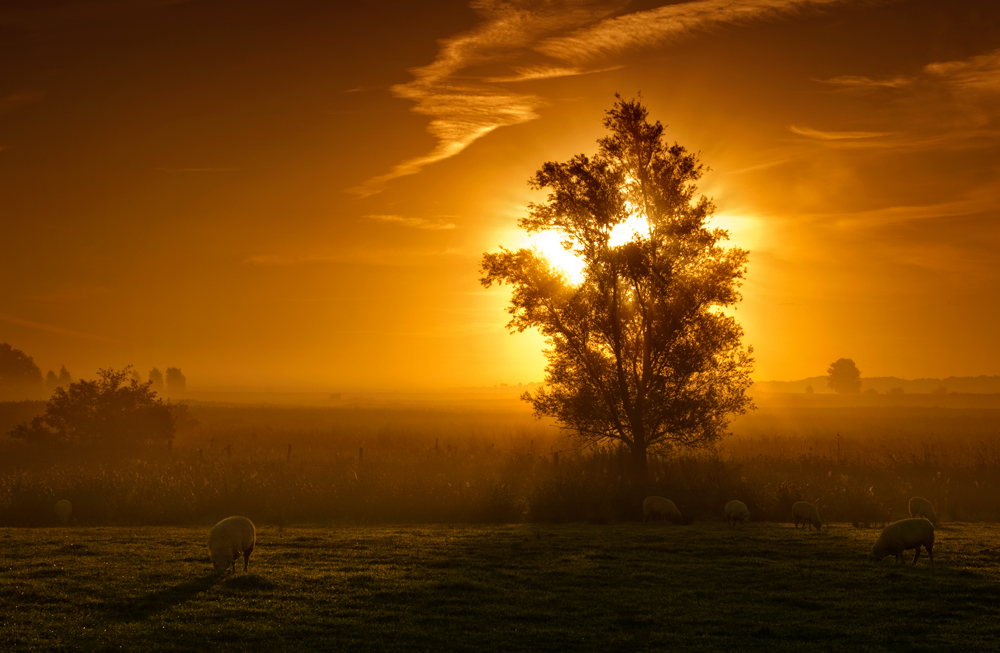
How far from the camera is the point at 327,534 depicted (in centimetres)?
2245

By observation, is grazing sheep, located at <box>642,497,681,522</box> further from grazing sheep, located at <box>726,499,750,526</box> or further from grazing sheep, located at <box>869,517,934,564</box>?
grazing sheep, located at <box>869,517,934,564</box>

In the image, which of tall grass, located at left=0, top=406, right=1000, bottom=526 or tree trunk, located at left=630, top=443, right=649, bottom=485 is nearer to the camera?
tall grass, located at left=0, top=406, right=1000, bottom=526

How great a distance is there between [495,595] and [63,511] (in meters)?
21.5

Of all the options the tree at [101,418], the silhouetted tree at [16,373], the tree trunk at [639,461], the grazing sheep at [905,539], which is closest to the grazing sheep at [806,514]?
the grazing sheep at [905,539]

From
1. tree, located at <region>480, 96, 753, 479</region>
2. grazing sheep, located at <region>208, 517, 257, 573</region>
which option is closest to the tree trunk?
tree, located at <region>480, 96, 753, 479</region>

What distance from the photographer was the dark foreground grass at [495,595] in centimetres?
1177

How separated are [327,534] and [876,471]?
28.2 meters

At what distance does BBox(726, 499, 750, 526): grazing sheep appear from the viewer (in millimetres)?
25703

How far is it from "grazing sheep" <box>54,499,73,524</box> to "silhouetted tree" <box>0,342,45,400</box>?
165 metres

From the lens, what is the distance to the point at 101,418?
53375 millimetres

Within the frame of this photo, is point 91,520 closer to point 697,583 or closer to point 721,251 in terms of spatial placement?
point 697,583

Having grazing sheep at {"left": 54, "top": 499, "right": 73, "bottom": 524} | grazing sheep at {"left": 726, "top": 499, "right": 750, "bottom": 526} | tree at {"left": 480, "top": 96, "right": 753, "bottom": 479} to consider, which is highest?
tree at {"left": 480, "top": 96, "right": 753, "bottom": 479}

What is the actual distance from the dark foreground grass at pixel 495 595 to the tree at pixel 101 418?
1383 inches

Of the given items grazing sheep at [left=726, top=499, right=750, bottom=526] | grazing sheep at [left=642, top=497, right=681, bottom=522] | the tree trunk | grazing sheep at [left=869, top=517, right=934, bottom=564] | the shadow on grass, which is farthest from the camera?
the tree trunk
